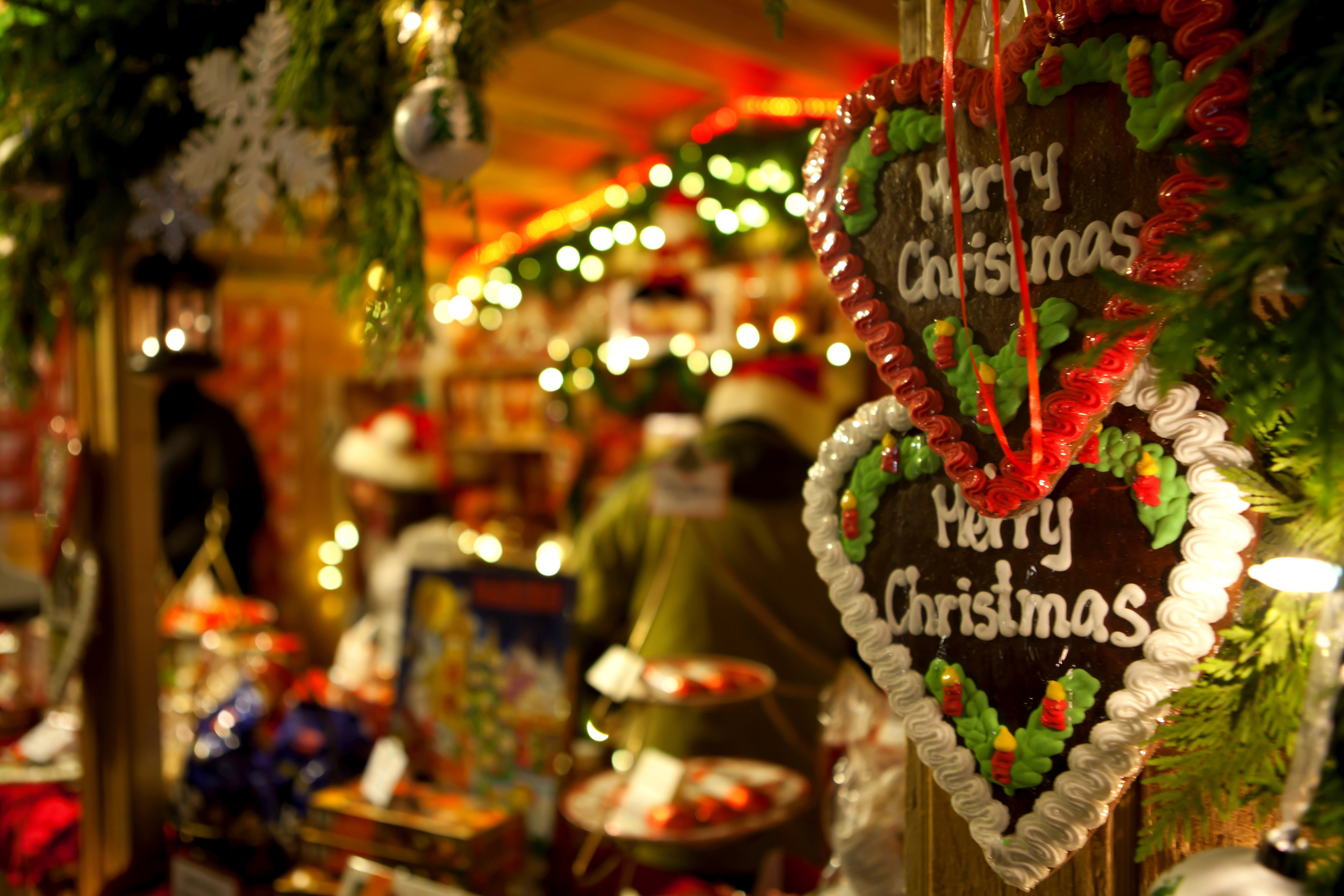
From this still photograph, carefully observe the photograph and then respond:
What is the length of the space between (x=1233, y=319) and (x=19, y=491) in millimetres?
5422

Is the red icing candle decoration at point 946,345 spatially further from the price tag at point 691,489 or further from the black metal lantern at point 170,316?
the black metal lantern at point 170,316

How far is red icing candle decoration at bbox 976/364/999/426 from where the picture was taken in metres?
0.70

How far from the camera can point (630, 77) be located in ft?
10.1

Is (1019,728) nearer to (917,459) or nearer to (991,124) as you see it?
(917,459)

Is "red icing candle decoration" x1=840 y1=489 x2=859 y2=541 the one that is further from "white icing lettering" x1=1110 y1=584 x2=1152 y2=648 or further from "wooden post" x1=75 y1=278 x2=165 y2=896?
"wooden post" x1=75 y1=278 x2=165 y2=896

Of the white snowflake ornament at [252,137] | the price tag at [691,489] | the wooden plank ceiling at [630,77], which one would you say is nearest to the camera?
the white snowflake ornament at [252,137]

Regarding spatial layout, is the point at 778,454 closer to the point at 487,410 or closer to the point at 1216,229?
the point at 1216,229

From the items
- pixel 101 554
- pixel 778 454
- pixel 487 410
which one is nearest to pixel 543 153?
pixel 487 410

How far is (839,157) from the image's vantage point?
796 mm

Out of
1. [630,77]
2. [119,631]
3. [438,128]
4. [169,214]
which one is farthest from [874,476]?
[630,77]

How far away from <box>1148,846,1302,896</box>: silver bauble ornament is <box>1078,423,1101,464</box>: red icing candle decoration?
0.90 ft

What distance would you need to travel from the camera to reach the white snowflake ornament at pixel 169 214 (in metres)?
1.50

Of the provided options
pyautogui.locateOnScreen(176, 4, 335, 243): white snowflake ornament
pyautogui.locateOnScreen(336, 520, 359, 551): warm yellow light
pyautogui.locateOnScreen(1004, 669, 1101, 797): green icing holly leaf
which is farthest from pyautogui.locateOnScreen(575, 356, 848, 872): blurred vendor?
pyautogui.locateOnScreen(336, 520, 359, 551): warm yellow light

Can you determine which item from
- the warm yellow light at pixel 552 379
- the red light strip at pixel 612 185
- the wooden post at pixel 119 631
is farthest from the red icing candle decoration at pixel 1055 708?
the warm yellow light at pixel 552 379
